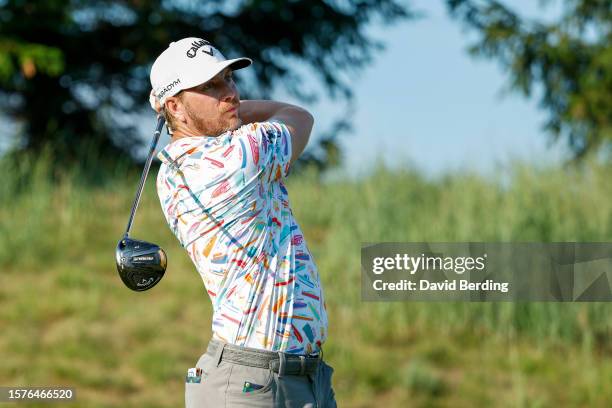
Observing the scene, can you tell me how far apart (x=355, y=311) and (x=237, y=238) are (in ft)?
20.2

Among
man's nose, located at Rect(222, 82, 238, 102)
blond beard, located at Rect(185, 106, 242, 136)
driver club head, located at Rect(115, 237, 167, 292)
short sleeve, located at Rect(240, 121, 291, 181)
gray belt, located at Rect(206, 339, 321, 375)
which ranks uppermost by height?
man's nose, located at Rect(222, 82, 238, 102)

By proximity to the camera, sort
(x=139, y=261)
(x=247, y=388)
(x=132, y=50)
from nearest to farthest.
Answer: (x=247, y=388) → (x=139, y=261) → (x=132, y=50)

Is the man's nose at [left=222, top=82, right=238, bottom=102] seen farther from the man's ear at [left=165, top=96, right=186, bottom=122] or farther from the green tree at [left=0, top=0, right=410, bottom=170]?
the green tree at [left=0, top=0, right=410, bottom=170]

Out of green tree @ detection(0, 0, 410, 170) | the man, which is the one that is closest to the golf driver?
the man

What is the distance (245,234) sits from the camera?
9.86 ft

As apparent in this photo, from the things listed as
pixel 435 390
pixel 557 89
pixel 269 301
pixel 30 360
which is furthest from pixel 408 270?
pixel 269 301

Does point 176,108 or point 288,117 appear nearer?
point 176,108

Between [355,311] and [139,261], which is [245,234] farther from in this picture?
[355,311]

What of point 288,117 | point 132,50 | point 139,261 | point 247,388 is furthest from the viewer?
point 132,50

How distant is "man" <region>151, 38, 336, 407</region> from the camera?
117 inches

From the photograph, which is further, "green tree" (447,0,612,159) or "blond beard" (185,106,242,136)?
"green tree" (447,0,612,159)

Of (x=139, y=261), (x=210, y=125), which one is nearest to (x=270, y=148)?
(x=210, y=125)

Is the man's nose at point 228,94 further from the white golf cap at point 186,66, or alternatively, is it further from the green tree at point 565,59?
the green tree at point 565,59

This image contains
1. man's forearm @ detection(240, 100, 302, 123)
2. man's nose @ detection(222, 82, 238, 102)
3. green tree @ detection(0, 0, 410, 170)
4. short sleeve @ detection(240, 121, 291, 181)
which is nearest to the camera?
short sleeve @ detection(240, 121, 291, 181)
